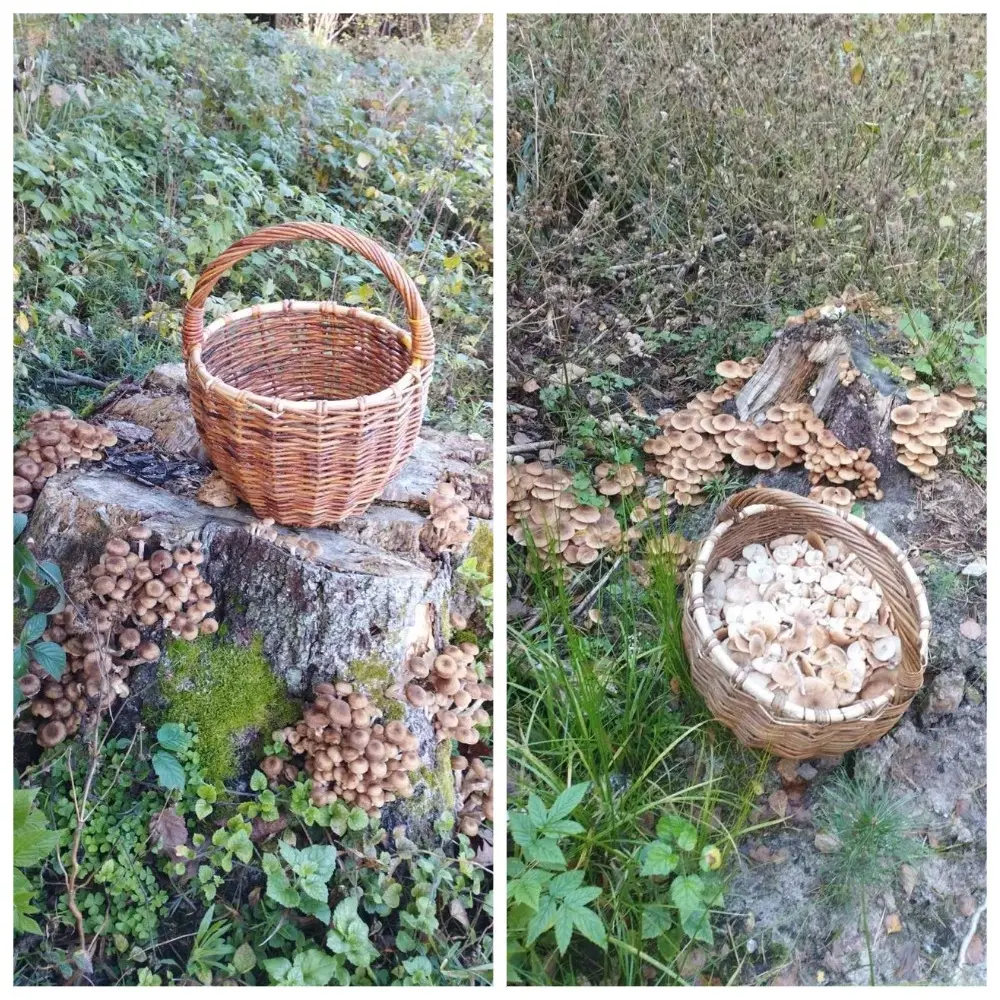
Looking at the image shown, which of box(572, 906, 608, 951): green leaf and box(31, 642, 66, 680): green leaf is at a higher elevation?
box(31, 642, 66, 680): green leaf

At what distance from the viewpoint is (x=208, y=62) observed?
6.23ft

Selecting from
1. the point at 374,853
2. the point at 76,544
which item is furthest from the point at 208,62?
the point at 374,853

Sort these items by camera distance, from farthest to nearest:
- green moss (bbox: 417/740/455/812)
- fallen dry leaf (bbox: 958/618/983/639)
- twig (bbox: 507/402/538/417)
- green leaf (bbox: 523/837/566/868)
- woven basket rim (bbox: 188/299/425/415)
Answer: twig (bbox: 507/402/538/417)
fallen dry leaf (bbox: 958/618/983/639)
green moss (bbox: 417/740/455/812)
green leaf (bbox: 523/837/566/868)
woven basket rim (bbox: 188/299/425/415)

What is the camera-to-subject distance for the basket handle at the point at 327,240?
1.59 metres

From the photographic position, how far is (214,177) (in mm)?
1827

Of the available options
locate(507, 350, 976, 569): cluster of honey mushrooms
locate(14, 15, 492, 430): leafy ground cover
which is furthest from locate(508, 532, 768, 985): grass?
locate(14, 15, 492, 430): leafy ground cover

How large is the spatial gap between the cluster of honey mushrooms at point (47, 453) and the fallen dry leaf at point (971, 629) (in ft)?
6.19

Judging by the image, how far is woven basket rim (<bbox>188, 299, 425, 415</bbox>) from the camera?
59.3 inches

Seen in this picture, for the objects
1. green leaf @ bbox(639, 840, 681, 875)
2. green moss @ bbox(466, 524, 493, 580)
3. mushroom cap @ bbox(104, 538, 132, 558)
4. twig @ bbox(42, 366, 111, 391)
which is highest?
twig @ bbox(42, 366, 111, 391)

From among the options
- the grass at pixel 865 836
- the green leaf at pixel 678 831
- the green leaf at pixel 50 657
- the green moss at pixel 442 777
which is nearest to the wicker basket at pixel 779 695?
the grass at pixel 865 836

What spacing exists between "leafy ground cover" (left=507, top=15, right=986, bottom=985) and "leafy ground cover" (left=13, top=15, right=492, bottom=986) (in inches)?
6.0

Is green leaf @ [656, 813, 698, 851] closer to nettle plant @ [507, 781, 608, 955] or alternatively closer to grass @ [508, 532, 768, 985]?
grass @ [508, 532, 768, 985]

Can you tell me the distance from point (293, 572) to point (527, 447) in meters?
0.60
